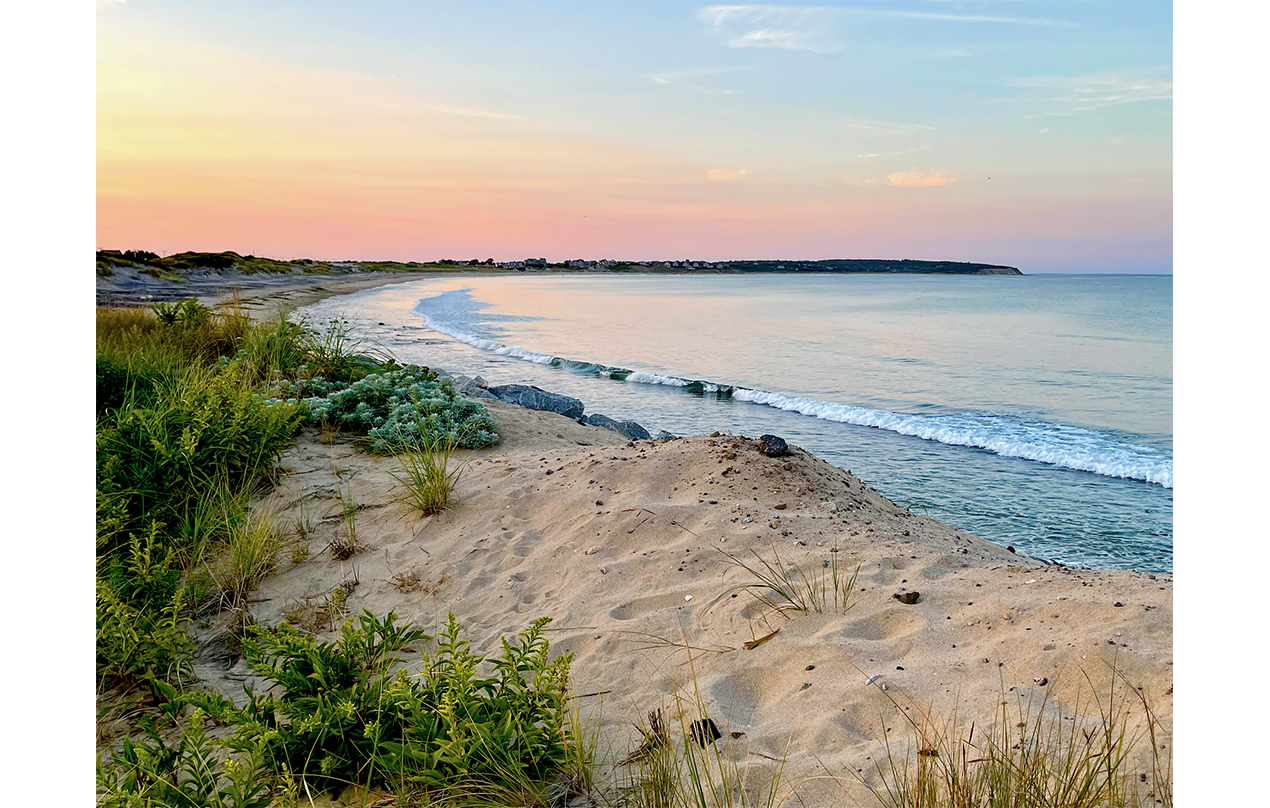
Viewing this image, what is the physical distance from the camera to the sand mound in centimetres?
299

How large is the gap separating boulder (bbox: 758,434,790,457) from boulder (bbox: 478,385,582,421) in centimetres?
482

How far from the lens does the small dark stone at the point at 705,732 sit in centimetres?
276

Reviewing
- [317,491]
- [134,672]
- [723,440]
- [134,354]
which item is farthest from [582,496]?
[134,354]

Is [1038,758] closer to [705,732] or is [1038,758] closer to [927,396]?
[705,732]

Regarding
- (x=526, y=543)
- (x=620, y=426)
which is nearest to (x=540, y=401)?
(x=620, y=426)

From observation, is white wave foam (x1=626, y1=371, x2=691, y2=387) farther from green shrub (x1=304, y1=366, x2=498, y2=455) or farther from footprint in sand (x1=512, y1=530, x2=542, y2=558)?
footprint in sand (x1=512, y1=530, x2=542, y2=558)

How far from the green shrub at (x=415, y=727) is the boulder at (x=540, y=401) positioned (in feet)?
24.8

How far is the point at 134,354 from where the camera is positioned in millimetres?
7590

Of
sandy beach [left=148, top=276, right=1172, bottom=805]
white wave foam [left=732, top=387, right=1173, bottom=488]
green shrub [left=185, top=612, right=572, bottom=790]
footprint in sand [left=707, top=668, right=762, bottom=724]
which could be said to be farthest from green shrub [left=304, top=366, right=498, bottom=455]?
white wave foam [left=732, top=387, right=1173, bottom=488]

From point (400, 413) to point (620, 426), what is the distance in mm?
3598
